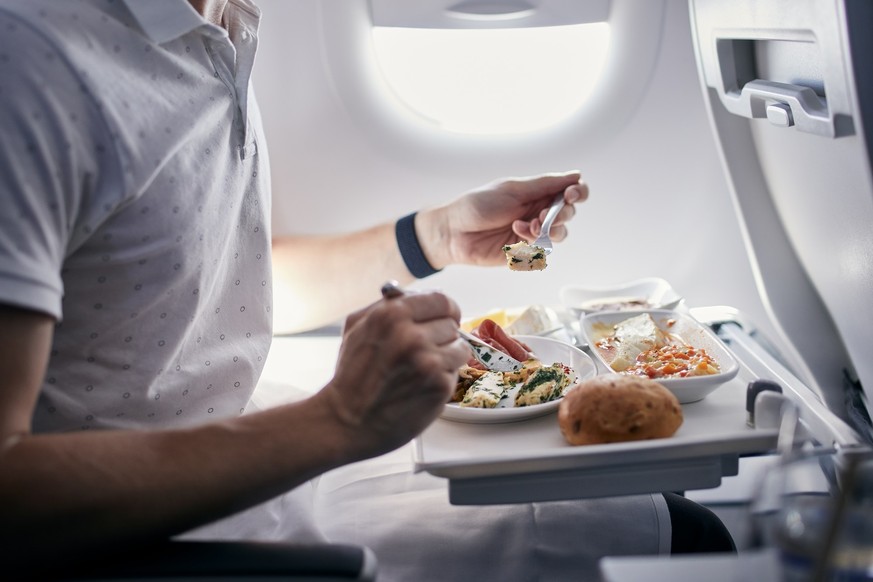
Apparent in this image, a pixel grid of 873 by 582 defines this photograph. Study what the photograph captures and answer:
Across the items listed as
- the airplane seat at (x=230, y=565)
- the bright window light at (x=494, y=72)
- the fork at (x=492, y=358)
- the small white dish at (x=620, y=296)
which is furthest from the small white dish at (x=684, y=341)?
the bright window light at (x=494, y=72)

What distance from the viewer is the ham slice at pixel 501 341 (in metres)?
1.35

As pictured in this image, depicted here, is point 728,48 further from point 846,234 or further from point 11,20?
point 11,20

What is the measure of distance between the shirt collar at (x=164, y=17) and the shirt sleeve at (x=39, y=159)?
174 mm

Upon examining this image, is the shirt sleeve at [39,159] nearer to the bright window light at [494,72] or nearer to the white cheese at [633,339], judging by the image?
the white cheese at [633,339]

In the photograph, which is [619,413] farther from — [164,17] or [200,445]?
[164,17]

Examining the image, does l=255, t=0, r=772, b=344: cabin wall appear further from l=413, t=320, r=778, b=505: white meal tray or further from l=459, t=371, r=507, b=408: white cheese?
l=413, t=320, r=778, b=505: white meal tray

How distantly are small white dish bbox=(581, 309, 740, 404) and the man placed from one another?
34cm

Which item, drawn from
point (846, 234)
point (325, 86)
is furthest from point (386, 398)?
point (325, 86)

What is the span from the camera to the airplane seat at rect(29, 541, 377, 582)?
0.77 metres

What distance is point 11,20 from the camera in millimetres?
895

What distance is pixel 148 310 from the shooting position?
1.07 metres

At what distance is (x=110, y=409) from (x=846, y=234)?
3.28 ft

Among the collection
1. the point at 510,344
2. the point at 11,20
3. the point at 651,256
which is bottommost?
the point at 651,256

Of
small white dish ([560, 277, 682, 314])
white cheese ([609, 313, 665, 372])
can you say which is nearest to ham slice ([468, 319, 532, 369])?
white cheese ([609, 313, 665, 372])
